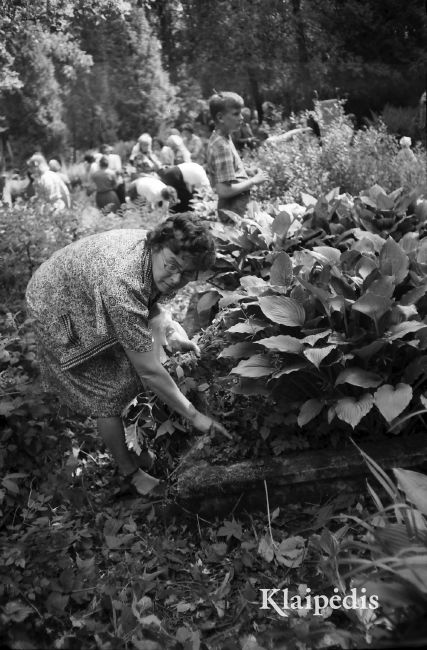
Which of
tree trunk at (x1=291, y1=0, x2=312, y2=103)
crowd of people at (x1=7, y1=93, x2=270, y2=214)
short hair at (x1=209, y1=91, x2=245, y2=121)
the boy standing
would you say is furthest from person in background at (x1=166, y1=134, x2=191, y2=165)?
short hair at (x1=209, y1=91, x2=245, y2=121)

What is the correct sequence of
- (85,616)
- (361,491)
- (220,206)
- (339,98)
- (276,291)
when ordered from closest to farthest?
(85,616), (361,491), (276,291), (220,206), (339,98)

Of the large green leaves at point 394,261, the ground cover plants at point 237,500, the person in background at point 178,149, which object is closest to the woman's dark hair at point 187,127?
the person in background at point 178,149

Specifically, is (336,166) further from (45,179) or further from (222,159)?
(45,179)

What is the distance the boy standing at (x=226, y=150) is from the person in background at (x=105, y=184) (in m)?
4.50

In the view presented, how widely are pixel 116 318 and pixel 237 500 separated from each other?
110 centimetres

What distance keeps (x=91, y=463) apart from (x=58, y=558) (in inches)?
44.0

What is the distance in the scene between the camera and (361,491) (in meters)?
3.19

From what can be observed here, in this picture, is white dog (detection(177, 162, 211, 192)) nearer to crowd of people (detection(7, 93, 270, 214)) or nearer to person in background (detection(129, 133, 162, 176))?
crowd of people (detection(7, 93, 270, 214))

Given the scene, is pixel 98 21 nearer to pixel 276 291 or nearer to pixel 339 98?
pixel 276 291

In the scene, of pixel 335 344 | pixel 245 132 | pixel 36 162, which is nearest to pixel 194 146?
pixel 245 132

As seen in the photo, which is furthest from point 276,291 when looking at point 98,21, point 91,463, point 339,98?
point 339,98

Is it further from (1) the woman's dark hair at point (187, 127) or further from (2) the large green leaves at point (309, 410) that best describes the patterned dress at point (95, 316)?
(1) the woman's dark hair at point (187, 127)

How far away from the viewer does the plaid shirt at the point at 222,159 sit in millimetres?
5039

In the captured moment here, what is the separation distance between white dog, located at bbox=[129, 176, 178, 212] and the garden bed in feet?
13.7
